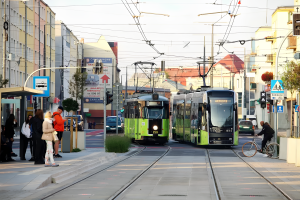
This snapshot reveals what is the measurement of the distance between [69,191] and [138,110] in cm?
2300

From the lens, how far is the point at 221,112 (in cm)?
3041

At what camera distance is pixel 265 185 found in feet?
44.9

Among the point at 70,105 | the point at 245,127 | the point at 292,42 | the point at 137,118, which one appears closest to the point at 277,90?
the point at 70,105

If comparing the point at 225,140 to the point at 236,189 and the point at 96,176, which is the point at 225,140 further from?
the point at 236,189

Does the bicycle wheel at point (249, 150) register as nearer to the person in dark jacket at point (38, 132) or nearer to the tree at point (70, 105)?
the tree at point (70, 105)

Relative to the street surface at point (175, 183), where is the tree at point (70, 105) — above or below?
above

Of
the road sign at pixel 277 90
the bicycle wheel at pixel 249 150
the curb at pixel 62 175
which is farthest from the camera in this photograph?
the road sign at pixel 277 90

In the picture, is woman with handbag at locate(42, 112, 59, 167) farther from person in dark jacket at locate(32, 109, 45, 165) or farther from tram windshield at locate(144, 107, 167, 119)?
tram windshield at locate(144, 107, 167, 119)

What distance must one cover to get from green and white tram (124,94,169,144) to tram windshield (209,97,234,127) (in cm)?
505

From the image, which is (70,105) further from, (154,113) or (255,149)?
(255,149)

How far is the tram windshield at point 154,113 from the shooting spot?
34.6 metres

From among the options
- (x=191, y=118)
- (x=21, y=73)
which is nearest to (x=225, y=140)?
(x=191, y=118)

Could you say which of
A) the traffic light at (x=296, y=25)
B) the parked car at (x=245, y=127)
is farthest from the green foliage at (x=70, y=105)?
the parked car at (x=245, y=127)

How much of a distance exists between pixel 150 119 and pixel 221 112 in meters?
5.64
